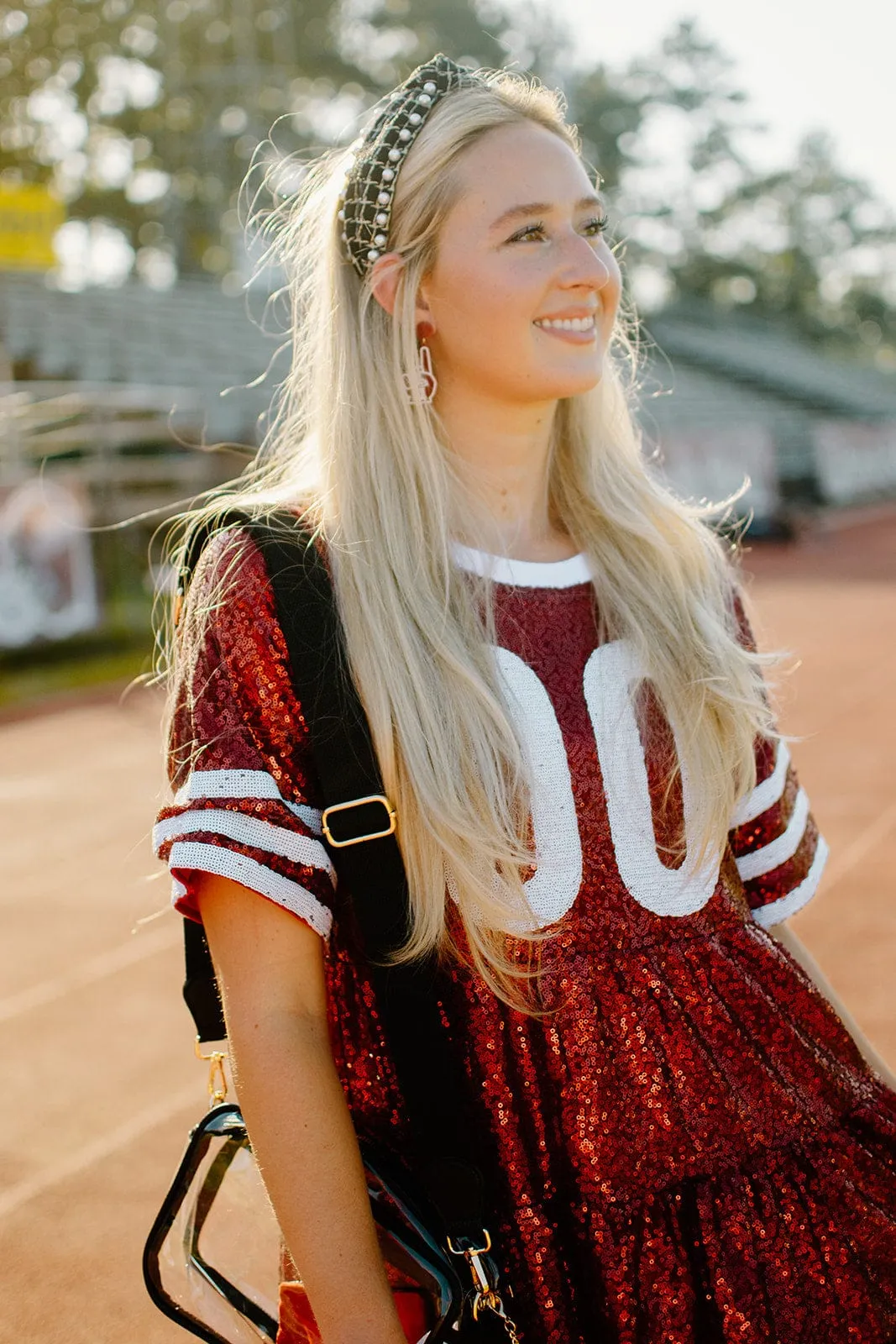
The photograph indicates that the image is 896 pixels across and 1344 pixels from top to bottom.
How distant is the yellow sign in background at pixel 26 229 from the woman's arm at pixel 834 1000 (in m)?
21.6

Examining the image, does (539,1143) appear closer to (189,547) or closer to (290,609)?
(290,609)

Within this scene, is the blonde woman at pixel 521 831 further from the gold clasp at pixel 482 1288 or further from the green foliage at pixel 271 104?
the green foliage at pixel 271 104

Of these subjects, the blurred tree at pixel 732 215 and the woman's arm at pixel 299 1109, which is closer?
the woman's arm at pixel 299 1109

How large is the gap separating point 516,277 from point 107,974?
128 inches

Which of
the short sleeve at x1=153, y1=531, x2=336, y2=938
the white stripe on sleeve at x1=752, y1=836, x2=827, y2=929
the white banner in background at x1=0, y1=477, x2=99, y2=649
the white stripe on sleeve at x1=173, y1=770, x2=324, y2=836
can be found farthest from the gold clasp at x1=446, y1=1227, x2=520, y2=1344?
the white banner in background at x1=0, y1=477, x2=99, y2=649

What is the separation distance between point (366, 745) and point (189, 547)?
371mm

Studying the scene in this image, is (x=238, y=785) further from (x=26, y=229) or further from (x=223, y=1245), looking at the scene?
(x=26, y=229)

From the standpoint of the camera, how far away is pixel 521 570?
6.11ft

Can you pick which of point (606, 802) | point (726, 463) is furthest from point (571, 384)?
point (726, 463)

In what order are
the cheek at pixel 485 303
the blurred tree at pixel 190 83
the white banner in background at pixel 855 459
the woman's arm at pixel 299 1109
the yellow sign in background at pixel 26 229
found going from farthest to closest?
the blurred tree at pixel 190 83, the white banner in background at pixel 855 459, the yellow sign in background at pixel 26 229, the cheek at pixel 485 303, the woman's arm at pixel 299 1109

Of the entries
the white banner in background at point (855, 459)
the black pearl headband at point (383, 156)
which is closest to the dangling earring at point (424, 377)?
the black pearl headband at point (383, 156)

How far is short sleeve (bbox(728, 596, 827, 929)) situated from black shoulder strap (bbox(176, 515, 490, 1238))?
556 millimetres

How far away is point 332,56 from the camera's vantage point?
3781cm

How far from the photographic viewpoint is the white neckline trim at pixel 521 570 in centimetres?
183
